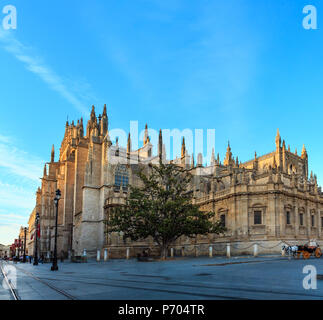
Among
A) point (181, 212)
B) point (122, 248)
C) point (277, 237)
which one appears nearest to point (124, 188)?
point (122, 248)

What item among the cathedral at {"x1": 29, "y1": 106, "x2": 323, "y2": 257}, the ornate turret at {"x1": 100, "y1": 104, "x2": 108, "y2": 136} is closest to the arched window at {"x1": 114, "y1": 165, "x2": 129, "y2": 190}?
the cathedral at {"x1": 29, "y1": 106, "x2": 323, "y2": 257}

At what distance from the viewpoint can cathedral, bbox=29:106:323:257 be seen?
3475 cm

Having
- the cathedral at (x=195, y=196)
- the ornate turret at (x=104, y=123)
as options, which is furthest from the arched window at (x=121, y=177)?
the ornate turret at (x=104, y=123)

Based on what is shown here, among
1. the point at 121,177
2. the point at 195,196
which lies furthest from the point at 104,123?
the point at 195,196

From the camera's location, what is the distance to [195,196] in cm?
4522

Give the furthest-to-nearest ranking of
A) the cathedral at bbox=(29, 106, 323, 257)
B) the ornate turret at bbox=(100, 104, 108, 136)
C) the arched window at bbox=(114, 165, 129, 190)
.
A: the ornate turret at bbox=(100, 104, 108, 136)
the arched window at bbox=(114, 165, 129, 190)
the cathedral at bbox=(29, 106, 323, 257)

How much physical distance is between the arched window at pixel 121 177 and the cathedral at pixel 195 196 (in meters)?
0.15

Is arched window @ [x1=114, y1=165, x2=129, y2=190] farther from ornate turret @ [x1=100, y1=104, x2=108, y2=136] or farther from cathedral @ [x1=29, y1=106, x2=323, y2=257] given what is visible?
ornate turret @ [x1=100, y1=104, x2=108, y2=136]

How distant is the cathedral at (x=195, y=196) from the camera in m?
34.8

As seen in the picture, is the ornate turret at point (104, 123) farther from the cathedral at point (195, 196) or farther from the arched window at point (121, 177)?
the arched window at point (121, 177)

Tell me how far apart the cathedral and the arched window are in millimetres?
146

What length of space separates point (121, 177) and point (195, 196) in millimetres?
11763
